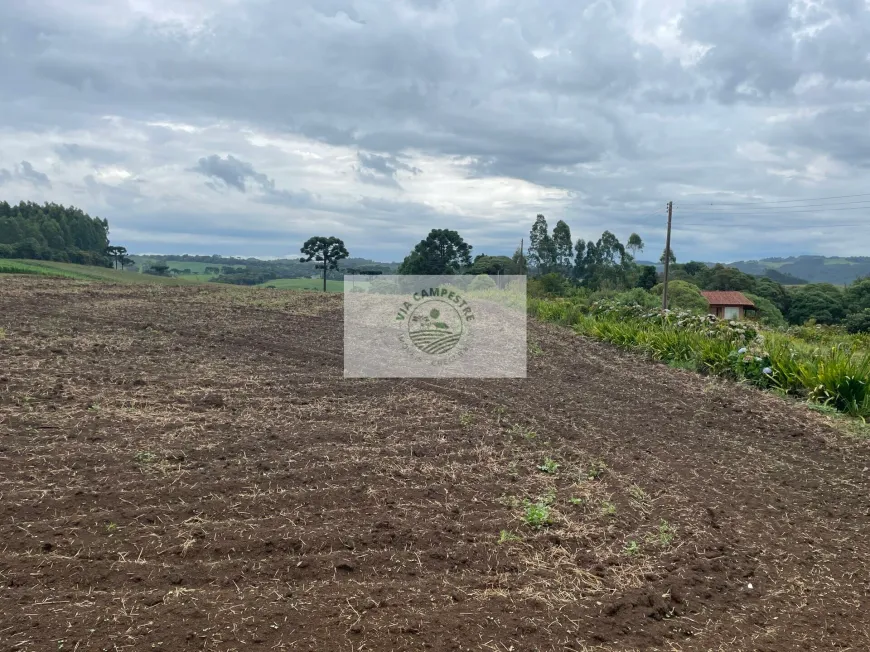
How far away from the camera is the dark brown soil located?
249 centimetres

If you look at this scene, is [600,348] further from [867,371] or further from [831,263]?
[831,263]

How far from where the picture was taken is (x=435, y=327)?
11375 millimetres

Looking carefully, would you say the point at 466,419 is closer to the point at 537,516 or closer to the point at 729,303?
the point at 537,516

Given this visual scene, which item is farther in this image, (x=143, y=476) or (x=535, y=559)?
(x=143, y=476)

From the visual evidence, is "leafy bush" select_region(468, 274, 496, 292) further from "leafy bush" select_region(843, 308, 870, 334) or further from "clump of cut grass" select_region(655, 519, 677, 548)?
"leafy bush" select_region(843, 308, 870, 334)

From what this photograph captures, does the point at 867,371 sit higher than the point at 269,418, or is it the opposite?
the point at 867,371

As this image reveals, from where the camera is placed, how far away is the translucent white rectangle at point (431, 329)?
26.6 ft

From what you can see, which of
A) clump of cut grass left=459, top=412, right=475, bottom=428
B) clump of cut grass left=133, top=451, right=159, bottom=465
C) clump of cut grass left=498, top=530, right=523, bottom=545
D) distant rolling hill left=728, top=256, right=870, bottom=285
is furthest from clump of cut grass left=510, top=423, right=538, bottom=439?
distant rolling hill left=728, top=256, right=870, bottom=285

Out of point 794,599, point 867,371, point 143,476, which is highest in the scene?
point 867,371

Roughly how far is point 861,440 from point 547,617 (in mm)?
4435

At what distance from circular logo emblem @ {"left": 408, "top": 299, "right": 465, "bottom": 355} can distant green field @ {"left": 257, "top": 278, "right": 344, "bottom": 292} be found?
8.72 meters

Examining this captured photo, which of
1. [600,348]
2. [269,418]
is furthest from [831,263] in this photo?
[269,418]

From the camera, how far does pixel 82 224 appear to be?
35.0m

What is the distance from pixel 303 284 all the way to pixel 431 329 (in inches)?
491
